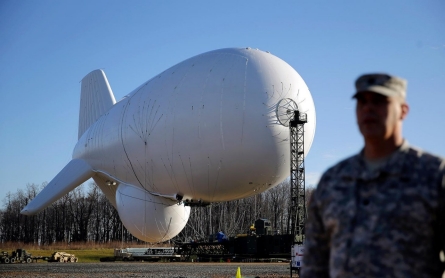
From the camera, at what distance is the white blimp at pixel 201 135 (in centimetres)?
2383

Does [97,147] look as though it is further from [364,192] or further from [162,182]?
[364,192]

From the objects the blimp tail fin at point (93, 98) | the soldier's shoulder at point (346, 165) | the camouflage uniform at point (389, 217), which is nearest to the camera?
the camouflage uniform at point (389, 217)

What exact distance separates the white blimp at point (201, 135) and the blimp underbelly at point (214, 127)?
45 mm

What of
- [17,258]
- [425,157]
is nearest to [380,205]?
[425,157]

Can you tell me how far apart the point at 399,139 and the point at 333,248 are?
1.81ft

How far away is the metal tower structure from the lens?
24453 millimetres

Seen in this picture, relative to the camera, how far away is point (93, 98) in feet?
123

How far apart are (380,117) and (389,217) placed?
0.42 m

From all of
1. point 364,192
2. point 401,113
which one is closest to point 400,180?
point 364,192

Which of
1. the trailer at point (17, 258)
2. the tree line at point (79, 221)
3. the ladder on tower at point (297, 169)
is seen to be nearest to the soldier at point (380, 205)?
the ladder on tower at point (297, 169)

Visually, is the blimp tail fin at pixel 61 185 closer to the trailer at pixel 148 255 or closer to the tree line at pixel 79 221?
the trailer at pixel 148 255

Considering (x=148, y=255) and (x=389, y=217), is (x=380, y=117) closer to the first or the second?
(x=389, y=217)

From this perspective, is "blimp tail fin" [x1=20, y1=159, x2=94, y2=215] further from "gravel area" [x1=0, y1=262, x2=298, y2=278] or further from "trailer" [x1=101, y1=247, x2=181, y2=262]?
"gravel area" [x1=0, y1=262, x2=298, y2=278]

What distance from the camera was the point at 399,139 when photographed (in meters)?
2.39
